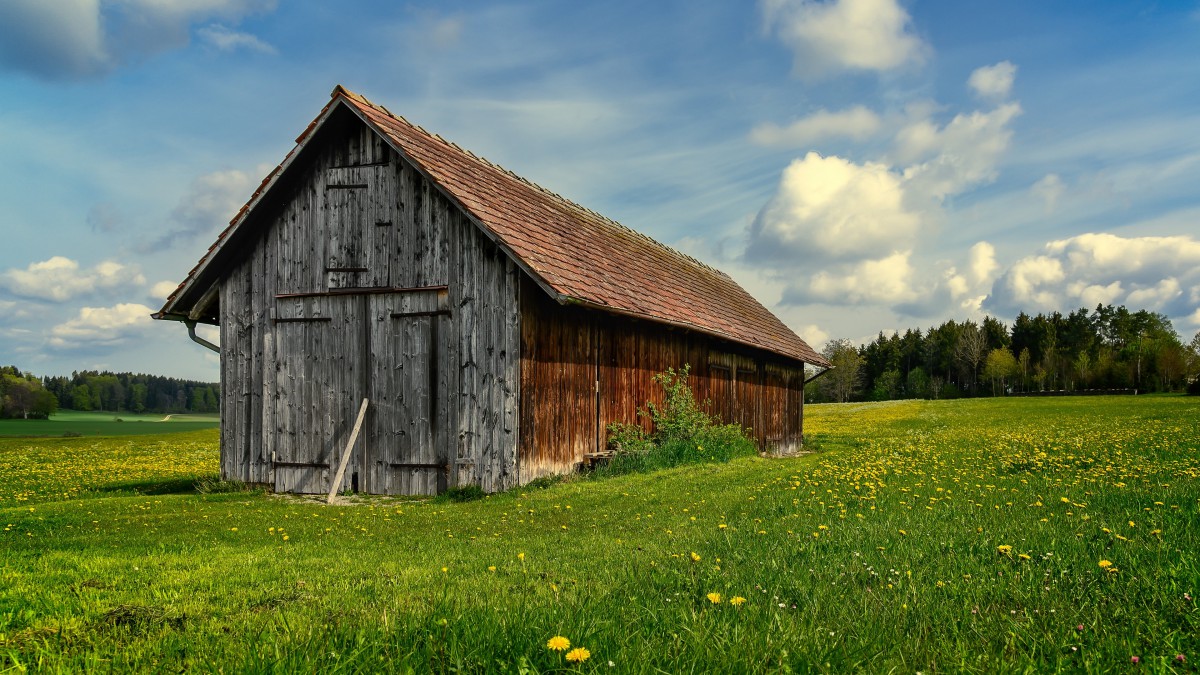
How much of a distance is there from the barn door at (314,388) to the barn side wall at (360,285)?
46 millimetres

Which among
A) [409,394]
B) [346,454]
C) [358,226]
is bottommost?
[346,454]

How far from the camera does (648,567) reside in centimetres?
513

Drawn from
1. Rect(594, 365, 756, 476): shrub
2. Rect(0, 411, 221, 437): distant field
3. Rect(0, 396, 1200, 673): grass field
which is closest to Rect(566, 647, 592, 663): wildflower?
Rect(0, 396, 1200, 673): grass field

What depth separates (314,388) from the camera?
1428cm

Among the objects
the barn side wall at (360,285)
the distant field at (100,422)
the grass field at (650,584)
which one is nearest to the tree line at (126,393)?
the distant field at (100,422)

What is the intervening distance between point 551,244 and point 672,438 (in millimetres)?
5139

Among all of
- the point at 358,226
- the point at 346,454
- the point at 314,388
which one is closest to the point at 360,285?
the point at 358,226

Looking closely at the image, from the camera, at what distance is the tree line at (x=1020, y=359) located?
88.9 m

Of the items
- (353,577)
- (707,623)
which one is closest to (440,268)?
(353,577)

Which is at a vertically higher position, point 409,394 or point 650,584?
point 409,394

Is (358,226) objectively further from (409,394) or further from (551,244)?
(551,244)

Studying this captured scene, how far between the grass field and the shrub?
448 centimetres

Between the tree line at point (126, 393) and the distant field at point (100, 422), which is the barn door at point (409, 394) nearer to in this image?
the distant field at point (100, 422)

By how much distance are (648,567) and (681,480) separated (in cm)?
765
